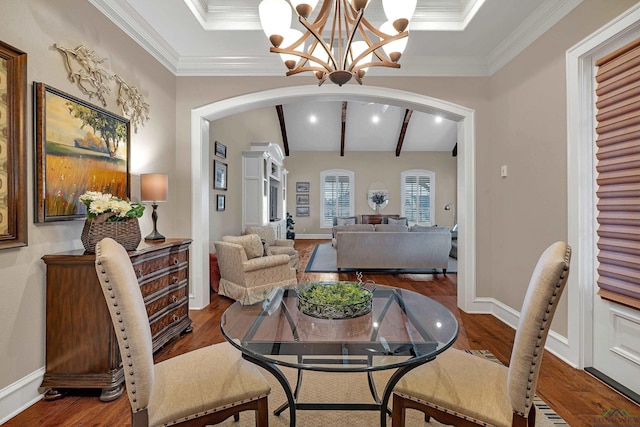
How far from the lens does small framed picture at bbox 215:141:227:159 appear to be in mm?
4720

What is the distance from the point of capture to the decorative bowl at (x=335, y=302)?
5.16 feet

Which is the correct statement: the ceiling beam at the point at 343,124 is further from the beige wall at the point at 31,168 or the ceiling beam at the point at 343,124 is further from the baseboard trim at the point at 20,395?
the baseboard trim at the point at 20,395

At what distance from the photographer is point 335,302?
62.7 inches

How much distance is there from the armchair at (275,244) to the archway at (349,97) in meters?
1.64

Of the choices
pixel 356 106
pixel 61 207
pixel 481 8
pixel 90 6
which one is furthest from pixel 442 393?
pixel 356 106

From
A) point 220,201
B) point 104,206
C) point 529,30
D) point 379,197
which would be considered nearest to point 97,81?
point 104,206

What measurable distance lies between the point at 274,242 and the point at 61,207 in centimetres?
386

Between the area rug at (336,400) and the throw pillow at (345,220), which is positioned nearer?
the area rug at (336,400)

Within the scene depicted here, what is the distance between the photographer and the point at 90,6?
2314mm

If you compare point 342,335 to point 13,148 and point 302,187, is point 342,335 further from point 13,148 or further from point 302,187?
point 302,187

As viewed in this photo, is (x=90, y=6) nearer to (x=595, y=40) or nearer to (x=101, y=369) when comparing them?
(x=101, y=369)

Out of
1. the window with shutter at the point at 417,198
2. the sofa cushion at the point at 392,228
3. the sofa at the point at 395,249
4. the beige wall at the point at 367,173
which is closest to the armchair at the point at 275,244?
the sofa at the point at 395,249

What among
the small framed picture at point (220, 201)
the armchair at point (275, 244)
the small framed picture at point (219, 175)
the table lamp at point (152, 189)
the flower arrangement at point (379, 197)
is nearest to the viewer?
the table lamp at point (152, 189)

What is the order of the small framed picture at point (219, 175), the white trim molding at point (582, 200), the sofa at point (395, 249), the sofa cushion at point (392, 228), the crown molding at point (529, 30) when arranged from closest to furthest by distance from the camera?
the white trim molding at point (582, 200), the crown molding at point (529, 30), the small framed picture at point (219, 175), the sofa at point (395, 249), the sofa cushion at point (392, 228)
